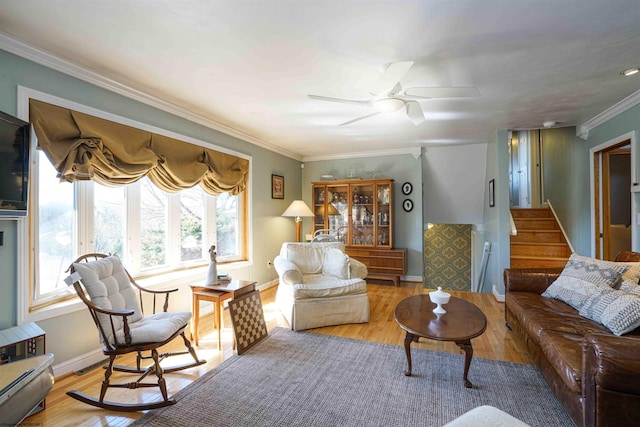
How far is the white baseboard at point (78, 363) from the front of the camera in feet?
7.07

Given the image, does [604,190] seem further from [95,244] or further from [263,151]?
[95,244]

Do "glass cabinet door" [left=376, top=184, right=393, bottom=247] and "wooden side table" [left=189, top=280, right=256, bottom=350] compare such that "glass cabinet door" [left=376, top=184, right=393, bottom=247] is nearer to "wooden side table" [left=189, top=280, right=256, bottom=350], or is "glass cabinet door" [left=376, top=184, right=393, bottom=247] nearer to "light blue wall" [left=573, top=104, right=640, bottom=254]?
"light blue wall" [left=573, top=104, right=640, bottom=254]

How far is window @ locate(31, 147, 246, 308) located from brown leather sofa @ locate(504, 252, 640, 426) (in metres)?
3.42

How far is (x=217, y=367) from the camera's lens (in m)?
2.30

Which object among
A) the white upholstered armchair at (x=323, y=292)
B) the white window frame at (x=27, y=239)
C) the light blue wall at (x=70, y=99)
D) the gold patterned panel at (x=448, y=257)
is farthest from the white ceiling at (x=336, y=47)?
the gold patterned panel at (x=448, y=257)

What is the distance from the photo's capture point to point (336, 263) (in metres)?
3.52

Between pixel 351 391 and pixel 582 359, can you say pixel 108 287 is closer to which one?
pixel 351 391

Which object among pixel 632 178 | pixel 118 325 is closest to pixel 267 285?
pixel 118 325

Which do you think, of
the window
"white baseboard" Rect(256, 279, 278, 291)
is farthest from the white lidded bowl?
"white baseboard" Rect(256, 279, 278, 291)

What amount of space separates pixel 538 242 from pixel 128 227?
5807mm

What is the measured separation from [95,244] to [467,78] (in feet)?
11.6

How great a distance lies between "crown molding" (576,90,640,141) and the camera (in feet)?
9.34

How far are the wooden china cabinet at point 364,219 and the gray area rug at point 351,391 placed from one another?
93.4 inches

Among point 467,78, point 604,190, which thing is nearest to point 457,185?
point 604,190
